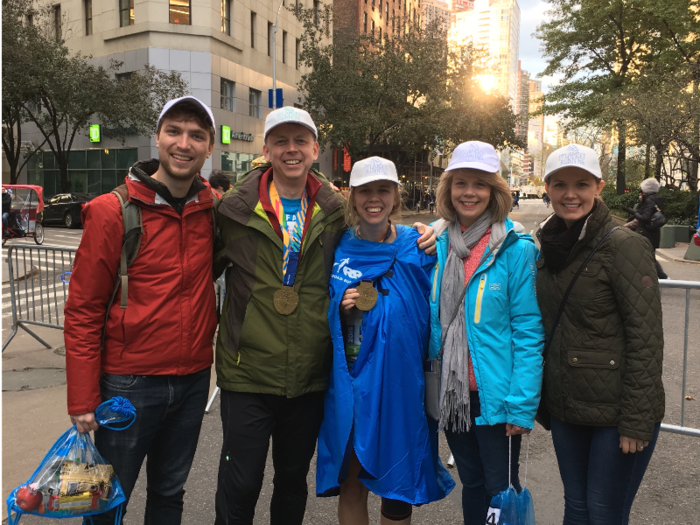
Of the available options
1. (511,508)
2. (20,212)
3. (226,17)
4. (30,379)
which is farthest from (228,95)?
(511,508)

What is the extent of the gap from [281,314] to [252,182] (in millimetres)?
681

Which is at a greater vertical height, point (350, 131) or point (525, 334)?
point (350, 131)

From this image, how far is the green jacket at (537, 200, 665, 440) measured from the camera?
222 centimetres

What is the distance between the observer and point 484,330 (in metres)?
2.49

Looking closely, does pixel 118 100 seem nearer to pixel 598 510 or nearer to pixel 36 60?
pixel 36 60

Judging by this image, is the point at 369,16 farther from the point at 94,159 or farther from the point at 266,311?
the point at 266,311

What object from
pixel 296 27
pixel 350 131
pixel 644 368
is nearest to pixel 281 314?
pixel 644 368

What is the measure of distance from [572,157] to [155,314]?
1.95 m

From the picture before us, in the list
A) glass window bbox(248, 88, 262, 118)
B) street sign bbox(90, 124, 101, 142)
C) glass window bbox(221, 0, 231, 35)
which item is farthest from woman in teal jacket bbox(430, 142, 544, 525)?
glass window bbox(248, 88, 262, 118)

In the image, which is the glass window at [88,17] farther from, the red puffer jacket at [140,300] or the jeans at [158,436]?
the jeans at [158,436]

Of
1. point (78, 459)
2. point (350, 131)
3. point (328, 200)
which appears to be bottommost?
point (78, 459)

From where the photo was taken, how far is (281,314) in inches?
101

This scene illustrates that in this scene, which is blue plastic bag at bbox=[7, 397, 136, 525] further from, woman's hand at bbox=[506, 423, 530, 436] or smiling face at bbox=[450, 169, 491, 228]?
smiling face at bbox=[450, 169, 491, 228]

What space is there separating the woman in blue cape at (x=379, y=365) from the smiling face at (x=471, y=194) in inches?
11.4
